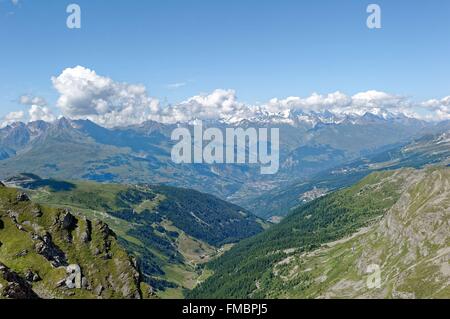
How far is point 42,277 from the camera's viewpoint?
169375 millimetres

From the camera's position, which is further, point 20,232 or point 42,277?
point 20,232
